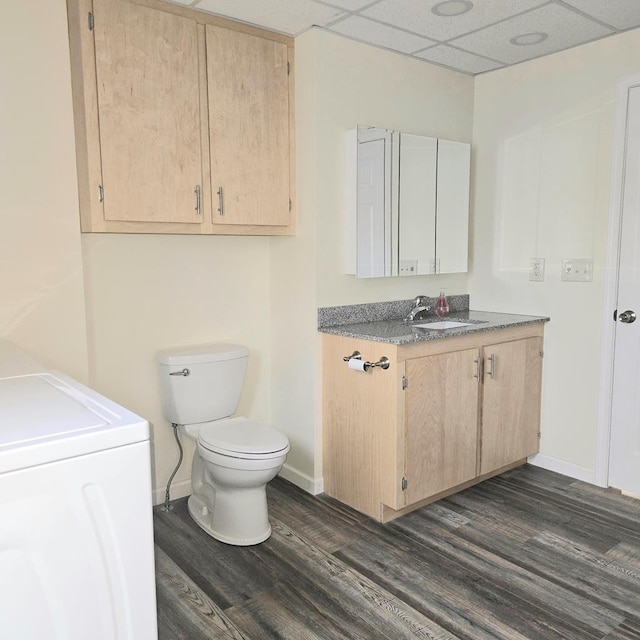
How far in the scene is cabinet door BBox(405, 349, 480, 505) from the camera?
259cm

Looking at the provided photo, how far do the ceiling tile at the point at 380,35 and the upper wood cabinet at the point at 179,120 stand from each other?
0.31m

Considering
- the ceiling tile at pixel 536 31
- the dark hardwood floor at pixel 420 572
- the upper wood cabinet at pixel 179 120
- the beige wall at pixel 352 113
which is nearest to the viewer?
the dark hardwood floor at pixel 420 572

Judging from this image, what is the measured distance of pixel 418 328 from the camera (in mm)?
2879

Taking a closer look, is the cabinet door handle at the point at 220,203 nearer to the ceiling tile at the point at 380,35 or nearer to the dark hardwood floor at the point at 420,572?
the ceiling tile at the point at 380,35

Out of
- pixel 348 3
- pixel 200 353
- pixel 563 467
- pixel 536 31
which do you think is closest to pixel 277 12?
pixel 348 3

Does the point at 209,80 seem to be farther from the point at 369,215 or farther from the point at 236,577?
the point at 236,577

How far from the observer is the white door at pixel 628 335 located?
2.77m

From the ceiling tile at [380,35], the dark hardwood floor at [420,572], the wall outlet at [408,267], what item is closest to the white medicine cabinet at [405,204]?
the wall outlet at [408,267]

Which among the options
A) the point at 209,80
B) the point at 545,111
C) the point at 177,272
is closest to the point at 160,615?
the point at 177,272

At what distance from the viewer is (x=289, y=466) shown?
3.10 m

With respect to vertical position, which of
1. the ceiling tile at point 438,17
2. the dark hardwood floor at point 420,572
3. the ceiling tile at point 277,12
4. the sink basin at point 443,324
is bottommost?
the dark hardwood floor at point 420,572

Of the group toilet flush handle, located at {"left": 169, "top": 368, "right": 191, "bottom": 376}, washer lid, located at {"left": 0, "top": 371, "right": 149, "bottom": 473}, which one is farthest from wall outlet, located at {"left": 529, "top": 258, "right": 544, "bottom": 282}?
washer lid, located at {"left": 0, "top": 371, "right": 149, "bottom": 473}

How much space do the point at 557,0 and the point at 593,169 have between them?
0.88 meters

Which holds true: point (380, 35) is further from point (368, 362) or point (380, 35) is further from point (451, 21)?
point (368, 362)
